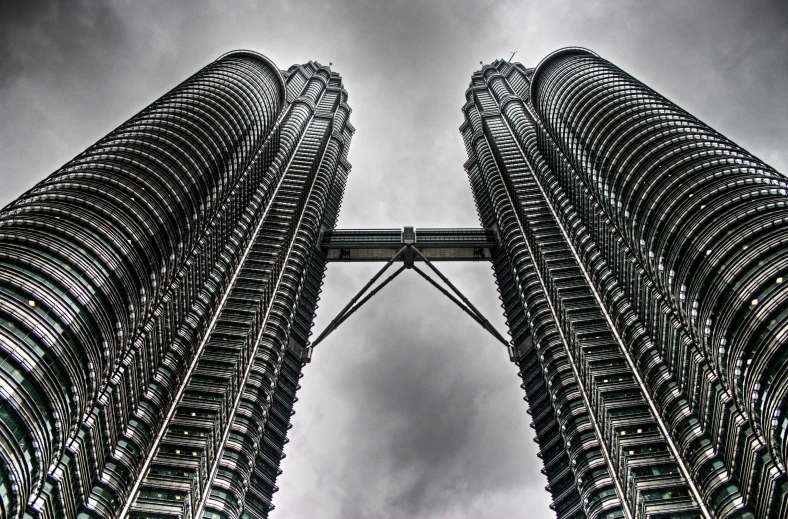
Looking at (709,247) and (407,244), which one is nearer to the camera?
(709,247)

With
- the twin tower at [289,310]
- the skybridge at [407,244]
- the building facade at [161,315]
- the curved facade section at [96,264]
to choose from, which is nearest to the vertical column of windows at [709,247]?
the twin tower at [289,310]

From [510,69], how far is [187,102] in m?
130

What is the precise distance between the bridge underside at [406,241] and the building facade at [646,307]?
1000cm

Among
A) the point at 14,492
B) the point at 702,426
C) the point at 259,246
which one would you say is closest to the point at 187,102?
the point at 259,246

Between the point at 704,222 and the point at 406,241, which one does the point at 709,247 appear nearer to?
the point at 704,222

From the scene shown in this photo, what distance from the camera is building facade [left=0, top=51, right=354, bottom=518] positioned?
151ft

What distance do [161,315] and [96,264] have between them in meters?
20.0

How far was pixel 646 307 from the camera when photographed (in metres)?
73.6

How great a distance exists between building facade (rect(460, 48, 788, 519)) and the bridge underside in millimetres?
9998

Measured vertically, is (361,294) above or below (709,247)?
above

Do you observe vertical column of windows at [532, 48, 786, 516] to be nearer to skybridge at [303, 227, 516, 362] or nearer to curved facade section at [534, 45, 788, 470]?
curved facade section at [534, 45, 788, 470]

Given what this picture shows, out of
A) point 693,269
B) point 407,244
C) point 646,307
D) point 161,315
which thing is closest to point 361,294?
point 407,244

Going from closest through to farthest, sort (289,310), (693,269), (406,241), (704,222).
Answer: (693,269)
(704,222)
(289,310)
(406,241)

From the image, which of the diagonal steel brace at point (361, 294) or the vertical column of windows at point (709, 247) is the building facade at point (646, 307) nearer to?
the vertical column of windows at point (709, 247)
